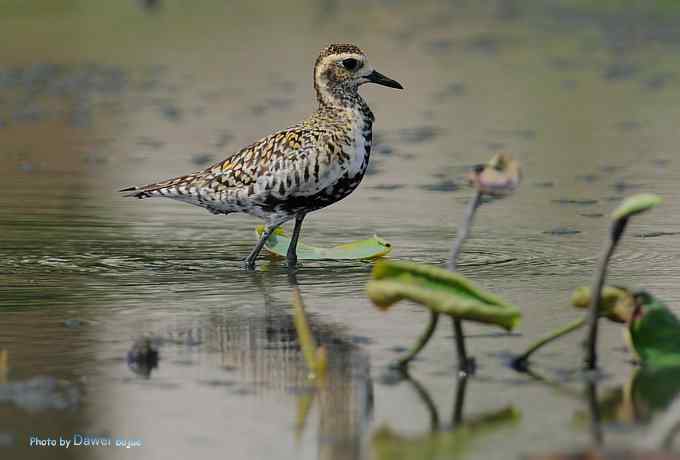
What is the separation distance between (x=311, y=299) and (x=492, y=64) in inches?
601

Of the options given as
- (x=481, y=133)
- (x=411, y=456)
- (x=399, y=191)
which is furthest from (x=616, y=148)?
(x=411, y=456)

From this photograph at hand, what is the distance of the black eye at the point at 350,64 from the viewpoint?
11109 mm

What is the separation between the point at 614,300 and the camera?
294 inches

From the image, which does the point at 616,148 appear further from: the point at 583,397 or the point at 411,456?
the point at 411,456

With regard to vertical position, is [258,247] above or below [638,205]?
below

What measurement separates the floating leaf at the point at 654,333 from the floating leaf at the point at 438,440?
958 millimetres

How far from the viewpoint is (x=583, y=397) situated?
7039 millimetres

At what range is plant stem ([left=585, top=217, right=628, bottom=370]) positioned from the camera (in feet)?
23.3

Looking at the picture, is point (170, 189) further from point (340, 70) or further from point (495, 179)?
point (495, 179)

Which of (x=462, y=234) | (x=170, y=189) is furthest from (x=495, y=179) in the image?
(x=170, y=189)

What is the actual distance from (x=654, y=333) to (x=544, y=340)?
54cm

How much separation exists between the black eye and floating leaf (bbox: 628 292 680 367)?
13.7 feet

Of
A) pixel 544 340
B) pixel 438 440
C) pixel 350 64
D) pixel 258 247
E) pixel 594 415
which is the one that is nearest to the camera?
pixel 438 440

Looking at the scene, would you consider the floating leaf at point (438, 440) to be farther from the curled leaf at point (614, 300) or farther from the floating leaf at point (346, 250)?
the floating leaf at point (346, 250)
